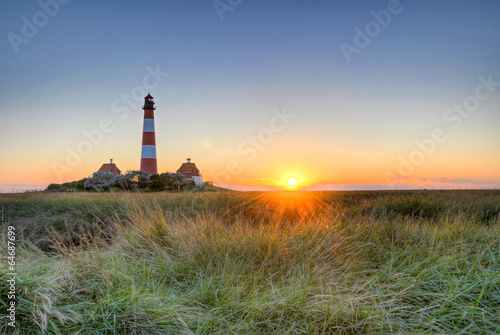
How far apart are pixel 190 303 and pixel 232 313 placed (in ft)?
1.50

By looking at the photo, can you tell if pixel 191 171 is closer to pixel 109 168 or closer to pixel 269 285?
pixel 109 168

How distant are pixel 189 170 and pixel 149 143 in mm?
9113

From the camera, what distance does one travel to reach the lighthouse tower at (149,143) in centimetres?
3493

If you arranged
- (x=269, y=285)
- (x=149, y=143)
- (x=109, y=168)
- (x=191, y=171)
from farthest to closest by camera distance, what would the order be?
(x=191, y=171)
(x=109, y=168)
(x=149, y=143)
(x=269, y=285)

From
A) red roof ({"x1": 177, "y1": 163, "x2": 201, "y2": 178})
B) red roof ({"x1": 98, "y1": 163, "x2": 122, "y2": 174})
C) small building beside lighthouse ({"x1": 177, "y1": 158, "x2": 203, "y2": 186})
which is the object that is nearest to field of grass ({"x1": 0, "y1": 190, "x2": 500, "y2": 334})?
small building beside lighthouse ({"x1": 177, "y1": 158, "x2": 203, "y2": 186})

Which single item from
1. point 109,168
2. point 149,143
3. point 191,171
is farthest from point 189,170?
point 109,168

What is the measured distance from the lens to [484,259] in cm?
380

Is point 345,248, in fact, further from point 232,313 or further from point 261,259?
point 232,313

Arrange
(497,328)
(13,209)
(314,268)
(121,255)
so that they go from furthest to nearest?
(13,209) → (121,255) → (314,268) → (497,328)

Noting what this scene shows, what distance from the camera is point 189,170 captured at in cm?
4356

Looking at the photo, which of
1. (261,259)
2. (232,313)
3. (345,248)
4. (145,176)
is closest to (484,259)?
(345,248)

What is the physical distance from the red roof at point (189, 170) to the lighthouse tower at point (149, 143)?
8098 millimetres

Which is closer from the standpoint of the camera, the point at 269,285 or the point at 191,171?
the point at 269,285

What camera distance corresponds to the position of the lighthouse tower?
115ft
